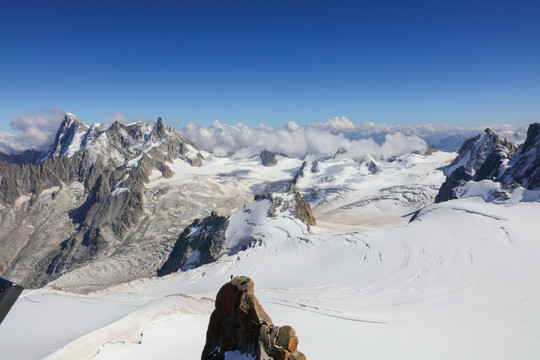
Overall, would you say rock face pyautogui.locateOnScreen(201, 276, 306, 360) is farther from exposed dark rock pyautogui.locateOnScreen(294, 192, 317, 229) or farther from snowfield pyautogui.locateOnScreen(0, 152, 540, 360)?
exposed dark rock pyautogui.locateOnScreen(294, 192, 317, 229)

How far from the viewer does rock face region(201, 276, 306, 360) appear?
12.7 m

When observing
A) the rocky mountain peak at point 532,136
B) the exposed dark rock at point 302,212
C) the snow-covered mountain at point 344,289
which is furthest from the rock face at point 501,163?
the exposed dark rock at point 302,212

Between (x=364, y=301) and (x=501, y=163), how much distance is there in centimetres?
9970

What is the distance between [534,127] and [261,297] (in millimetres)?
112908

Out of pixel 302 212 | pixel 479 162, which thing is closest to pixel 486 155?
pixel 479 162

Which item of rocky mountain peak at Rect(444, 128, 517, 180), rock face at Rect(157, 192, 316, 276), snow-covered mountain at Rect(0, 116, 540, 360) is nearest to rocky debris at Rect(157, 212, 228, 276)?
rock face at Rect(157, 192, 316, 276)

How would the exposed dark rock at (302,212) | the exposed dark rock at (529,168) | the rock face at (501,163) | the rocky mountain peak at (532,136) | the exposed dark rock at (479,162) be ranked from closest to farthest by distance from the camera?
the exposed dark rock at (529,168)
the rock face at (501,163)
the exposed dark rock at (302,212)
the rocky mountain peak at (532,136)
the exposed dark rock at (479,162)

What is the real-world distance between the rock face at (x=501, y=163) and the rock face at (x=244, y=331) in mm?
73599

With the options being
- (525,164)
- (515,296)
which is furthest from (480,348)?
(525,164)

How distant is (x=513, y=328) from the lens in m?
23.9

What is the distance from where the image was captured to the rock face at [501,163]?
73231 millimetres

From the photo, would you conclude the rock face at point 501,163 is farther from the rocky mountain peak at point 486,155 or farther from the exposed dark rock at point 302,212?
the exposed dark rock at point 302,212

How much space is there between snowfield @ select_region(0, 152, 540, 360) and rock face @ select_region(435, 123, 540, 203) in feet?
44.9

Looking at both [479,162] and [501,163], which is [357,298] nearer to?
[501,163]
